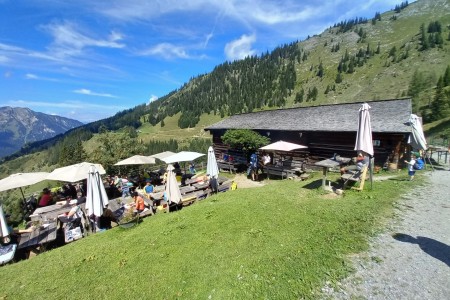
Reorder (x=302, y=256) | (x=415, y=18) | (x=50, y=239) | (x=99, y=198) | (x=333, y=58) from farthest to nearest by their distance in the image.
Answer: (x=415, y=18), (x=333, y=58), (x=99, y=198), (x=50, y=239), (x=302, y=256)

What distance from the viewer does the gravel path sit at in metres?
4.98

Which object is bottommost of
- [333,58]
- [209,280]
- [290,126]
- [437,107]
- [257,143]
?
[209,280]

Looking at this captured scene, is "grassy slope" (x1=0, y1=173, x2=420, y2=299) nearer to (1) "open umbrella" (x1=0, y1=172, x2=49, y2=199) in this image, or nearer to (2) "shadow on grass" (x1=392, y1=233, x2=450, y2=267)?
(2) "shadow on grass" (x1=392, y1=233, x2=450, y2=267)

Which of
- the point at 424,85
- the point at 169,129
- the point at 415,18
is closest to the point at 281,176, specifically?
the point at 424,85

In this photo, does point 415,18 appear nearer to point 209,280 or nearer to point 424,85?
point 424,85

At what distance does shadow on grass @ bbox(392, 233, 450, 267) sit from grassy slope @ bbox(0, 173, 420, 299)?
0.86 metres

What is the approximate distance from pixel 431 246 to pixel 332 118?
17105 mm

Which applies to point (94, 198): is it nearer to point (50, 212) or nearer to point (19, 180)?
point (50, 212)

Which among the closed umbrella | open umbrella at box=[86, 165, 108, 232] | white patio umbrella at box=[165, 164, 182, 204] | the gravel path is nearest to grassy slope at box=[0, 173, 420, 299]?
the gravel path

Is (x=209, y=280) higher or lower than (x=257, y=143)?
lower

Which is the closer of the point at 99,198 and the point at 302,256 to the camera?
the point at 302,256

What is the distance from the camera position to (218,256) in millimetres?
6906

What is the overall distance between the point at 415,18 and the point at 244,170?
25312cm

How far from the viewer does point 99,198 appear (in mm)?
10734
